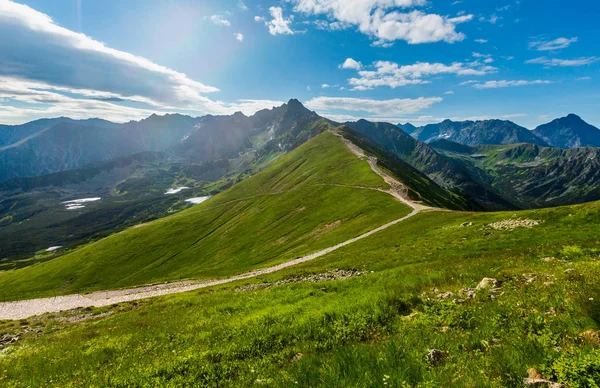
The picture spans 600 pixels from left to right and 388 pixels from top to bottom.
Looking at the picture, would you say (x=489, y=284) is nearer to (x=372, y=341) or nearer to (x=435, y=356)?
(x=372, y=341)

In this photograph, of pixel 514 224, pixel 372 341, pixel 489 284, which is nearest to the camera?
pixel 372 341

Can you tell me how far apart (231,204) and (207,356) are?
17573 cm

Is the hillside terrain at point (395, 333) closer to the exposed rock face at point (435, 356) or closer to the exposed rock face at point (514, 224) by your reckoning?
the exposed rock face at point (435, 356)

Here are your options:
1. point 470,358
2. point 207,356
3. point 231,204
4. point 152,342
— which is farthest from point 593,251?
point 231,204

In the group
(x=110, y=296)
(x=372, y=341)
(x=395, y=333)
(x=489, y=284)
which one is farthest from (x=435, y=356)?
(x=110, y=296)

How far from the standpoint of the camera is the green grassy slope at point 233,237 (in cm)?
9088

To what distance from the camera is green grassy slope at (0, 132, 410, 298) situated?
90.9 metres

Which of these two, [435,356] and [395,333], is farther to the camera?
[395,333]

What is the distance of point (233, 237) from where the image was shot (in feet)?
415

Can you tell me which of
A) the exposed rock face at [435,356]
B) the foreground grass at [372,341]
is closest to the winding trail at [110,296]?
the foreground grass at [372,341]

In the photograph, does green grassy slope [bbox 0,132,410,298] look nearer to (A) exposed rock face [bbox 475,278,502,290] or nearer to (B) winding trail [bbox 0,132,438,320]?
(B) winding trail [bbox 0,132,438,320]

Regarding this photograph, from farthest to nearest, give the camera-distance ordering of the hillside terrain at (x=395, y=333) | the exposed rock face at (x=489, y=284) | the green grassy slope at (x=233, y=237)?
the green grassy slope at (x=233, y=237)
the exposed rock face at (x=489, y=284)
the hillside terrain at (x=395, y=333)

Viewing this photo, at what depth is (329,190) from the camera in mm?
136375

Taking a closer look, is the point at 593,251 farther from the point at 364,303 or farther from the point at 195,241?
the point at 195,241
